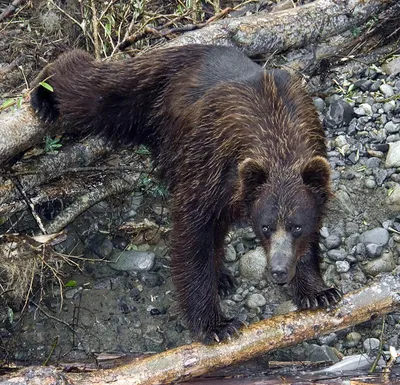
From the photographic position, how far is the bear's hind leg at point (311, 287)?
5.34 meters

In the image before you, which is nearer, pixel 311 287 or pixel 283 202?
pixel 283 202

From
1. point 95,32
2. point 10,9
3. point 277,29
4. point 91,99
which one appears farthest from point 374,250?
point 10,9

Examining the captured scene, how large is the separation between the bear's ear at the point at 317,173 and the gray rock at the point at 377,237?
160cm

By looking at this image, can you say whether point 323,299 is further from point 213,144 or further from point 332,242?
point 213,144

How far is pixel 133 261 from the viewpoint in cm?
661

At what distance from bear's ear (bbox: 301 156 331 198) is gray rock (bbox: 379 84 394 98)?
2.92 m

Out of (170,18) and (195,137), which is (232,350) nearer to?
(195,137)

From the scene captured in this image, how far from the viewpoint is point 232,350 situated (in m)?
5.06

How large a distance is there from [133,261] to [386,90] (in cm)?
307

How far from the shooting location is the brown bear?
4.84 metres

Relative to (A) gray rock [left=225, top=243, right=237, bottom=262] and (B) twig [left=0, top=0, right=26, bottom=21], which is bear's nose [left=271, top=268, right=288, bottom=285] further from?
(B) twig [left=0, top=0, right=26, bottom=21]

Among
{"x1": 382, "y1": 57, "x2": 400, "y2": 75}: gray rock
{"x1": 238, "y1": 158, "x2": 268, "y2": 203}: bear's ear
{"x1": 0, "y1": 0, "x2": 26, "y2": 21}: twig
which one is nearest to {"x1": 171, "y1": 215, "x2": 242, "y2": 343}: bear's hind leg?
{"x1": 238, "y1": 158, "x2": 268, "y2": 203}: bear's ear

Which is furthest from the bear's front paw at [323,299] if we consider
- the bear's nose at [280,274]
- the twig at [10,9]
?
the twig at [10,9]

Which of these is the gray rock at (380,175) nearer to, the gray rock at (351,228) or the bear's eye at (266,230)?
the gray rock at (351,228)
